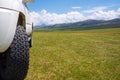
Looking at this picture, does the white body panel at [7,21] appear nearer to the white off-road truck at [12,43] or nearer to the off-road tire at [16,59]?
the white off-road truck at [12,43]

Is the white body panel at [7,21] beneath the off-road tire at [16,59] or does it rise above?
above

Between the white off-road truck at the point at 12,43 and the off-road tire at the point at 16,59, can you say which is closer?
the white off-road truck at the point at 12,43

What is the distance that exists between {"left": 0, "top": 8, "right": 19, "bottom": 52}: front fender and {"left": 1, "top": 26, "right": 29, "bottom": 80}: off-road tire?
22 centimetres

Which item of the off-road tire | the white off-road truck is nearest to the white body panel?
the white off-road truck

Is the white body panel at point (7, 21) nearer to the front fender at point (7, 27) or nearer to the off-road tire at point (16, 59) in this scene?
the front fender at point (7, 27)

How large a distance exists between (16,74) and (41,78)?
7.72 feet

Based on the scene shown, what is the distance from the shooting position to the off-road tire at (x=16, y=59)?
4.54 meters

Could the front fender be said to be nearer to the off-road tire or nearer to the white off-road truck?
the white off-road truck

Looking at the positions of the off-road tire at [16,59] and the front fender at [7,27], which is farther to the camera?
the off-road tire at [16,59]

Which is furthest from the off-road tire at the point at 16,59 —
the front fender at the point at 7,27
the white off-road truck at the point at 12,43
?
the front fender at the point at 7,27

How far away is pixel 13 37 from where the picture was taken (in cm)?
450

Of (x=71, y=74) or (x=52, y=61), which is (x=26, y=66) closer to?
(x=71, y=74)

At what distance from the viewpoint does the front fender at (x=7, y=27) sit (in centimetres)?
406

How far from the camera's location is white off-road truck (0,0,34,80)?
4.13 metres
